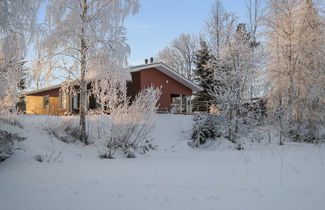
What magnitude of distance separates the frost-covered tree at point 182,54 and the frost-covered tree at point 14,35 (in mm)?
30085

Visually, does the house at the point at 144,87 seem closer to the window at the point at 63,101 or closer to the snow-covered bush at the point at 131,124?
the window at the point at 63,101

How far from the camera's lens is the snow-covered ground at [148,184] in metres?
4.25

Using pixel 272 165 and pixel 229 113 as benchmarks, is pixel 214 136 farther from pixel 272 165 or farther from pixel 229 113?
pixel 272 165

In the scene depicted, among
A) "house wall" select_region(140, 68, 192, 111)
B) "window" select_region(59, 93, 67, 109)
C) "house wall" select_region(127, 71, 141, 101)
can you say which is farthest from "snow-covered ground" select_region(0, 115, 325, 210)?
"window" select_region(59, 93, 67, 109)

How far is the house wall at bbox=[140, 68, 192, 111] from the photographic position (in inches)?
724

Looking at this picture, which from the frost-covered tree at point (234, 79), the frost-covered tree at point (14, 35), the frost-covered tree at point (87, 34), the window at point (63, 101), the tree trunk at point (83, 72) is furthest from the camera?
the window at point (63, 101)

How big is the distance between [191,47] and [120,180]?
32.8 m

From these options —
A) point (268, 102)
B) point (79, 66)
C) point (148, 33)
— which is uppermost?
point (148, 33)

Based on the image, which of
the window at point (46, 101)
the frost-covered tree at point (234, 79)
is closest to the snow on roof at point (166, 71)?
the window at point (46, 101)

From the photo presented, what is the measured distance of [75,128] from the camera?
10.7m

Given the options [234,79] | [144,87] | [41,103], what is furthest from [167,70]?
[41,103]

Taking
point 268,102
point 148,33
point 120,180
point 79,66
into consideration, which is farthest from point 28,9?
point 268,102

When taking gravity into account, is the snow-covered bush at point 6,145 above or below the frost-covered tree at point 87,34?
below

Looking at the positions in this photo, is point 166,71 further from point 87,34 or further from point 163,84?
point 87,34
